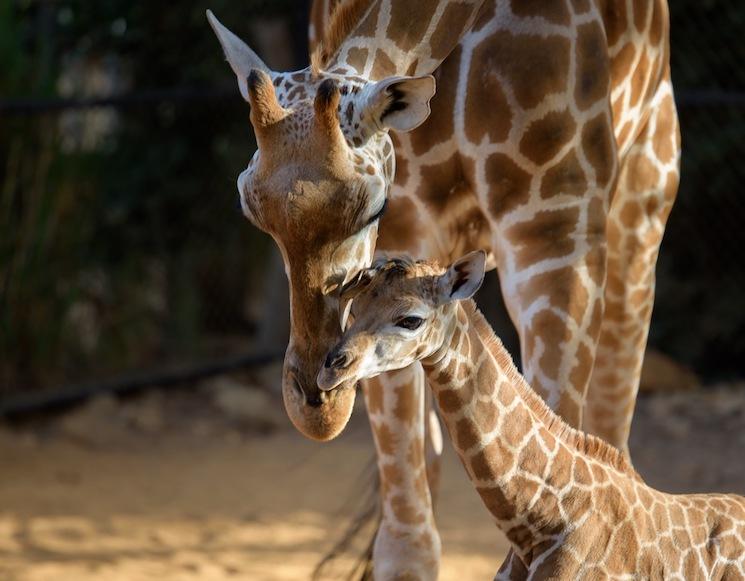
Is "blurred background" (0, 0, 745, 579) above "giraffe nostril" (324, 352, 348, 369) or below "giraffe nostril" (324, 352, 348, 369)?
above

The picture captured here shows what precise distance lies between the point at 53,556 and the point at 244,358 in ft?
7.69

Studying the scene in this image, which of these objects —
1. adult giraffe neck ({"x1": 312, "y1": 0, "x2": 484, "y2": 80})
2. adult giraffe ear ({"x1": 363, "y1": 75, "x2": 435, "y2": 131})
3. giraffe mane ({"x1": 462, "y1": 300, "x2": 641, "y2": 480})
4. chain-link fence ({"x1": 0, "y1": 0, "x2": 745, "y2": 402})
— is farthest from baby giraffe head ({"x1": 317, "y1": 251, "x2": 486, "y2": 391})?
chain-link fence ({"x1": 0, "y1": 0, "x2": 745, "y2": 402})

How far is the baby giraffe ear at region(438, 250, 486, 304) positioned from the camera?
2.26 metres

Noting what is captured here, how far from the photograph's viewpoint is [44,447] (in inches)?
228

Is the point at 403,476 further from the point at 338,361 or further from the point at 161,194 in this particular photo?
the point at 161,194

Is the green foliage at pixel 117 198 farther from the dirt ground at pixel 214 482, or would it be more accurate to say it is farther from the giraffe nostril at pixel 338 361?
the giraffe nostril at pixel 338 361

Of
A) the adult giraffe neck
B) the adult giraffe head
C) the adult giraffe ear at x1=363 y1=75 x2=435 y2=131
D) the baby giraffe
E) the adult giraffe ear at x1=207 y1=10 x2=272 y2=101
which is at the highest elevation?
the adult giraffe neck

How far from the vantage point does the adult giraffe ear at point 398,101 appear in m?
2.38

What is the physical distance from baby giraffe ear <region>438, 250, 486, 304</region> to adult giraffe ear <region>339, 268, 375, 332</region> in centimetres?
14

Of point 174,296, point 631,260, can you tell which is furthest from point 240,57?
point 174,296

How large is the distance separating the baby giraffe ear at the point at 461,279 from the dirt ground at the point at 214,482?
7.27 feet

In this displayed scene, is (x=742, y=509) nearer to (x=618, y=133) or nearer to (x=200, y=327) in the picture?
(x=618, y=133)

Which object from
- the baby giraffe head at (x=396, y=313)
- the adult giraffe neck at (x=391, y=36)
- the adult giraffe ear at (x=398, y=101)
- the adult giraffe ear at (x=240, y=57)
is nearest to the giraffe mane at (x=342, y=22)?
the adult giraffe neck at (x=391, y=36)

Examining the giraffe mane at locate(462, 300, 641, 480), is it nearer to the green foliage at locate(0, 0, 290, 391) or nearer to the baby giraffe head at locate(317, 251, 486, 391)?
the baby giraffe head at locate(317, 251, 486, 391)
